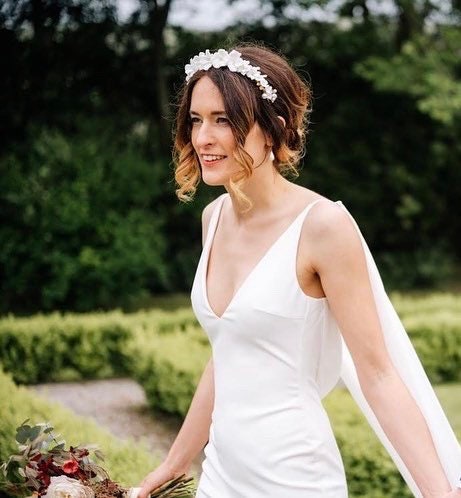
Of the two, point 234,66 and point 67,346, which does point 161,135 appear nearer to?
point 67,346

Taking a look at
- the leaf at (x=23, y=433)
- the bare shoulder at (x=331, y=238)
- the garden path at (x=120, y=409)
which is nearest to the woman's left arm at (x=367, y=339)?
the bare shoulder at (x=331, y=238)

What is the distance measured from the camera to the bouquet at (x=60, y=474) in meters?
2.04

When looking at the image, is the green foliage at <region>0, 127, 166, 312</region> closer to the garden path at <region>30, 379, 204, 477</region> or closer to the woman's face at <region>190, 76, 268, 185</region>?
the garden path at <region>30, 379, 204, 477</region>

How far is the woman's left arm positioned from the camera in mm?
1843

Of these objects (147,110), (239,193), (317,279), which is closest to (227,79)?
(239,193)

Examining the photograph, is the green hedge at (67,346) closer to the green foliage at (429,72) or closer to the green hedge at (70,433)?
the green hedge at (70,433)

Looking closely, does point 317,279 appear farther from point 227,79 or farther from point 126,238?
point 126,238

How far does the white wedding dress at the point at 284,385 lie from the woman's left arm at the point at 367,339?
0.06 m

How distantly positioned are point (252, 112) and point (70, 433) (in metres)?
2.59

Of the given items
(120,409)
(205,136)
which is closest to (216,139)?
(205,136)

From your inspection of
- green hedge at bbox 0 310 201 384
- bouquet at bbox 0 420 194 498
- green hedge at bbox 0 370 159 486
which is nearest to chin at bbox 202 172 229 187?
bouquet at bbox 0 420 194 498

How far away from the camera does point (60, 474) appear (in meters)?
2.11

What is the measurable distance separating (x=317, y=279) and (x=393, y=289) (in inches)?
530

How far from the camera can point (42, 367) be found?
8828mm
